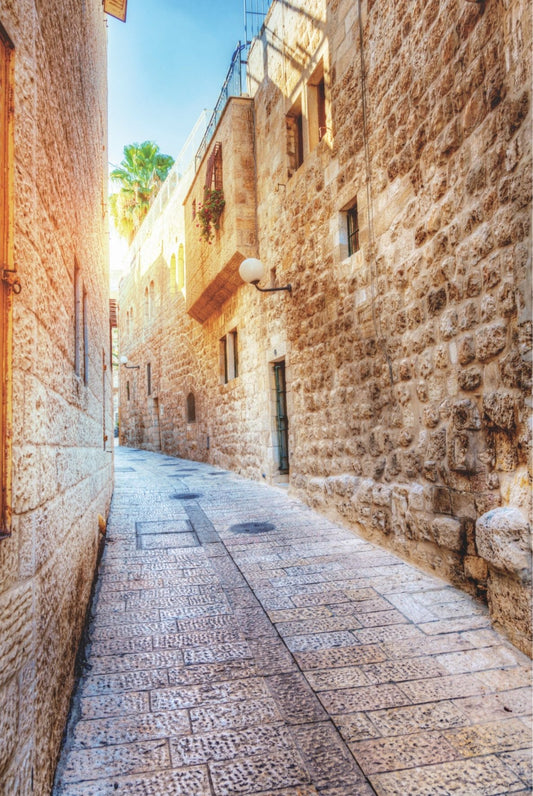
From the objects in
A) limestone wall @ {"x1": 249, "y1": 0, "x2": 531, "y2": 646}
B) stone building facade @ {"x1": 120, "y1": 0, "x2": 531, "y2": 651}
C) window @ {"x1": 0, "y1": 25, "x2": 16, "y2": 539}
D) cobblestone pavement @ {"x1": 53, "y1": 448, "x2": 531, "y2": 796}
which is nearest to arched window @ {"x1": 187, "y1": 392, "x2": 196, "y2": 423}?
stone building facade @ {"x1": 120, "y1": 0, "x2": 531, "y2": 651}

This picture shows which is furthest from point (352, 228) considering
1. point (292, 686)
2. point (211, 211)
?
point (211, 211)

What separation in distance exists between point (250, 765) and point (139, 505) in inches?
202

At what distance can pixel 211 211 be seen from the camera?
970cm

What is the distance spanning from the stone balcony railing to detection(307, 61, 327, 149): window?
2.23 meters

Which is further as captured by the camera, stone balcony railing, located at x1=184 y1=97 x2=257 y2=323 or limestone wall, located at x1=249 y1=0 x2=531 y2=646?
stone balcony railing, located at x1=184 y1=97 x2=257 y2=323

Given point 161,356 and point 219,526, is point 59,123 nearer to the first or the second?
point 219,526

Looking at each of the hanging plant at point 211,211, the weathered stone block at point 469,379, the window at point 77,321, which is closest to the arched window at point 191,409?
the hanging plant at point 211,211

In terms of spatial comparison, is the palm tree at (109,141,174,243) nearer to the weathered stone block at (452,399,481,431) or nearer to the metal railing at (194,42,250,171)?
the metal railing at (194,42,250,171)

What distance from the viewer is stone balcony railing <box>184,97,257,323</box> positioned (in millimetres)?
8469

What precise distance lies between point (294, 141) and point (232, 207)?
1722 millimetres

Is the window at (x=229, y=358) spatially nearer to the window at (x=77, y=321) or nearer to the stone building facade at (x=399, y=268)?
the stone building facade at (x=399, y=268)

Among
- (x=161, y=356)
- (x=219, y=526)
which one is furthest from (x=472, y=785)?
(x=161, y=356)

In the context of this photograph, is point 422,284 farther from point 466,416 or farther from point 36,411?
point 36,411

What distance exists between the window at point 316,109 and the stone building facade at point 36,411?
4265mm
